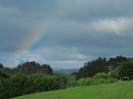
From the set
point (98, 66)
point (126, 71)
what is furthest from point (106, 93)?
point (98, 66)

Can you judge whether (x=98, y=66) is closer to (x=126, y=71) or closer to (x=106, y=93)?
(x=126, y=71)

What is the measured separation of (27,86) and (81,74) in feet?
292

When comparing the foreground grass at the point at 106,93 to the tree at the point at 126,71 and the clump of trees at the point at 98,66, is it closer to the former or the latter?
the tree at the point at 126,71

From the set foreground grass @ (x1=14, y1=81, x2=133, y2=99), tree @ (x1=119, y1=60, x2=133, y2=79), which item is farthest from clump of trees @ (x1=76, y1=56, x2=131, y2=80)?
foreground grass @ (x1=14, y1=81, x2=133, y2=99)

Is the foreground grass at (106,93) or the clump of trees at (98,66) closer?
the foreground grass at (106,93)

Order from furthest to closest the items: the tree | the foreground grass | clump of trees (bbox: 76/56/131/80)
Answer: clump of trees (bbox: 76/56/131/80), the tree, the foreground grass

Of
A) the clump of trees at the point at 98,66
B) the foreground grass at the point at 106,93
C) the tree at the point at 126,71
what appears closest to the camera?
the foreground grass at the point at 106,93

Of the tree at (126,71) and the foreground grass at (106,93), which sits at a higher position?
the tree at (126,71)

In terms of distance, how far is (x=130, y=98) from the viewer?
68.6 ft

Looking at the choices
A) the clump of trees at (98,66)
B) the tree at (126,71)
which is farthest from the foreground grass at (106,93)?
the clump of trees at (98,66)

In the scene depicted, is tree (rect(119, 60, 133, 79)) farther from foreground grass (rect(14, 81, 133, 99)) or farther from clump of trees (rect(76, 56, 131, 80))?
foreground grass (rect(14, 81, 133, 99))

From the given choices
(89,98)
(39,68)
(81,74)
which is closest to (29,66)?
(39,68)

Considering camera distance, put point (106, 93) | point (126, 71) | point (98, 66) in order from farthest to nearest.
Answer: point (98, 66) → point (126, 71) → point (106, 93)

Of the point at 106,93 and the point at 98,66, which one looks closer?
the point at 106,93
